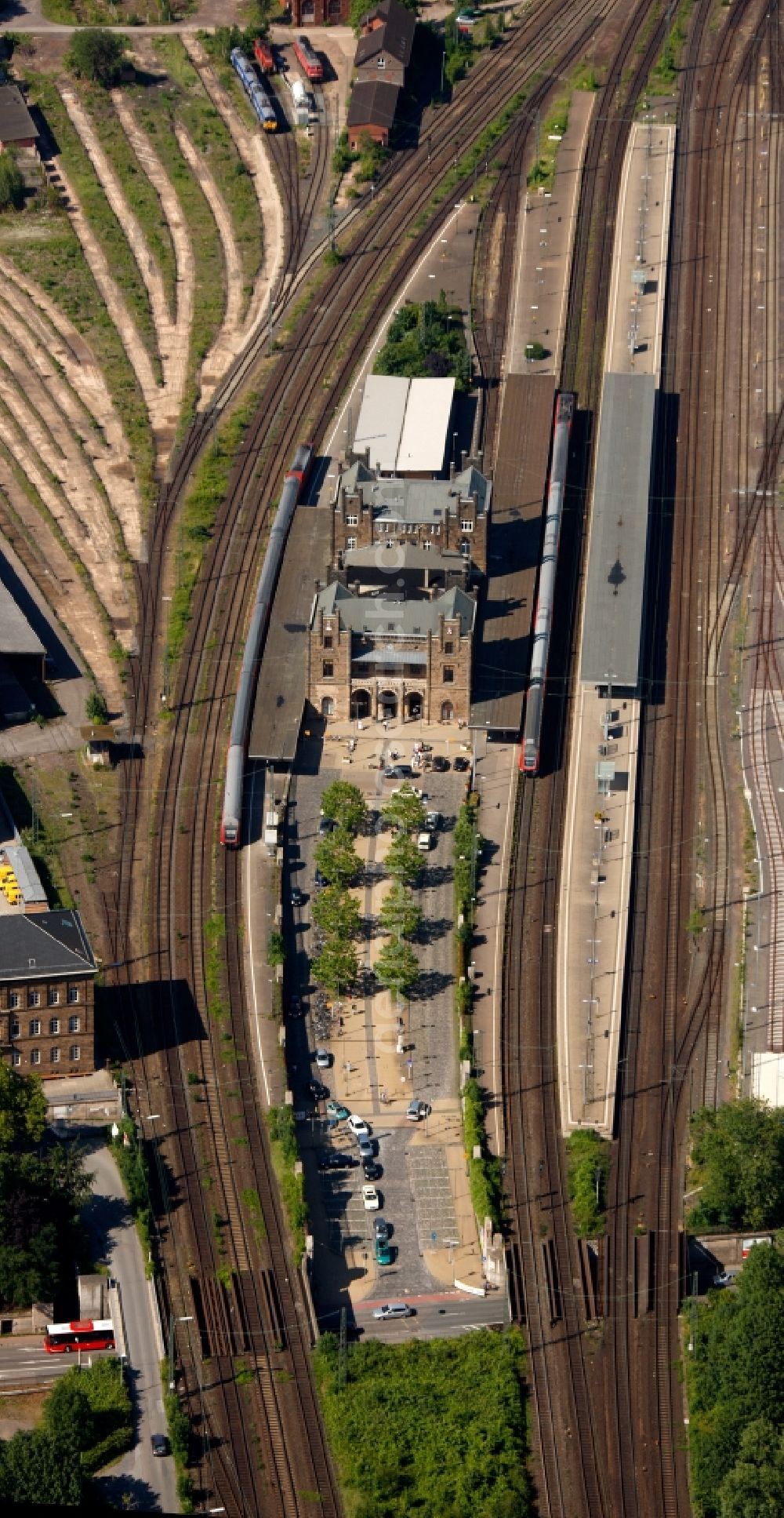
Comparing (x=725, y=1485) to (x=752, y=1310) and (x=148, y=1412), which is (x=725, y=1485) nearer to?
(x=752, y=1310)

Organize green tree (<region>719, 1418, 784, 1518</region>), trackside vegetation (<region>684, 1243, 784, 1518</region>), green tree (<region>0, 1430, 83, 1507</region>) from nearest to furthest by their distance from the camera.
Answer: green tree (<region>719, 1418, 784, 1518</region>)
trackside vegetation (<region>684, 1243, 784, 1518</region>)
green tree (<region>0, 1430, 83, 1507</region>)

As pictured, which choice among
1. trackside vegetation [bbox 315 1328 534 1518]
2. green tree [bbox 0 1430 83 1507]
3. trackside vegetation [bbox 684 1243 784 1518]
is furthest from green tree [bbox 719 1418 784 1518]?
green tree [bbox 0 1430 83 1507]

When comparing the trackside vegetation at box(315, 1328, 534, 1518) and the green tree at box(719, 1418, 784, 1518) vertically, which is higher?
the trackside vegetation at box(315, 1328, 534, 1518)

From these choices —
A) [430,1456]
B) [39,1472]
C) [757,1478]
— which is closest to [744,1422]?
[757,1478]

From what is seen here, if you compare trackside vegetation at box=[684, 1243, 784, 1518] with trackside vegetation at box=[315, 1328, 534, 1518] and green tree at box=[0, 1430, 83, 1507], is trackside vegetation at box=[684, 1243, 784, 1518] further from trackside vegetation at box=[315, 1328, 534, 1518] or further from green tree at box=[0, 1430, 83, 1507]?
green tree at box=[0, 1430, 83, 1507]

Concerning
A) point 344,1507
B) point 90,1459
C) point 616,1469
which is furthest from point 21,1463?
point 616,1469

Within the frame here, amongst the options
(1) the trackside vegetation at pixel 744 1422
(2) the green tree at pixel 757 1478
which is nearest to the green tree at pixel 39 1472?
(1) the trackside vegetation at pixel 744 1422

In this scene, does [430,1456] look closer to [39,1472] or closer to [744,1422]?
[744,1422]
